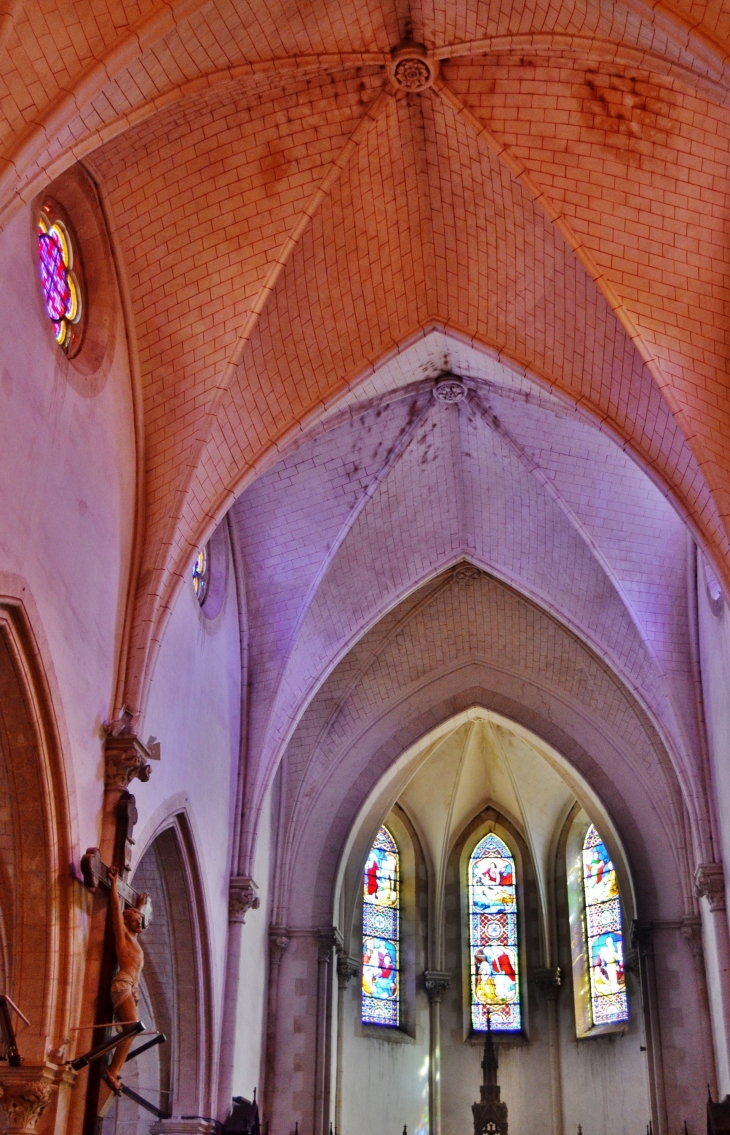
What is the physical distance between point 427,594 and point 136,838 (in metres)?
8.28

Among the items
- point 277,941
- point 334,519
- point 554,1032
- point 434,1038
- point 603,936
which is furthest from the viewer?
point 434,1038

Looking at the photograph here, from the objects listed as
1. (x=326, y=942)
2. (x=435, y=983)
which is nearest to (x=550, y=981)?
(x=435, y=983)

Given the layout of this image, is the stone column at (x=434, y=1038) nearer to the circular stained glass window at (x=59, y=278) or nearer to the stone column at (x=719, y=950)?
the stone column at (x=719, y=950)

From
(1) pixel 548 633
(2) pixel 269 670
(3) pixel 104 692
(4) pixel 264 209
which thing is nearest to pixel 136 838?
(3) pixel 104 692

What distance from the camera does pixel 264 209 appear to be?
1180 cm

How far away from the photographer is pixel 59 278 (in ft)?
35.3

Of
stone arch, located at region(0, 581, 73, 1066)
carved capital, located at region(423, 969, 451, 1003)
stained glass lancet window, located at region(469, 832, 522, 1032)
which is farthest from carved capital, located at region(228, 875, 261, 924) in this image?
stained glass lancet window, located at region(469, 832, 522, 1032)

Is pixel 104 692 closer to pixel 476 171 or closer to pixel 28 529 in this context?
pixel 28 529

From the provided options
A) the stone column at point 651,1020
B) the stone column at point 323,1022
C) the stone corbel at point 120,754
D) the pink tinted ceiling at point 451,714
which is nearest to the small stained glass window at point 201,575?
the stone corbel at point 120,754

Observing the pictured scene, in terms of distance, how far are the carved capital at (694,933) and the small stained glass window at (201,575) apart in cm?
821

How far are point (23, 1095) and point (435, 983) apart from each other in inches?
531

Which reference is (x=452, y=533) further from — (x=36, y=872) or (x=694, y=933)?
(x=36, y=872)

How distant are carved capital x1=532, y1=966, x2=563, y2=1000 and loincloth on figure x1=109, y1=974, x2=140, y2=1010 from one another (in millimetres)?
12989

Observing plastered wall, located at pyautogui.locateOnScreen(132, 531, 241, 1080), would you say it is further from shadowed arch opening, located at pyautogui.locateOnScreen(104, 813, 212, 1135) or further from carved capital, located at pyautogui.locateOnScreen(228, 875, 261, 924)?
shadowed arch opening, located at pyautogui.locateOnScreen(104, 813, 212, 1135)
